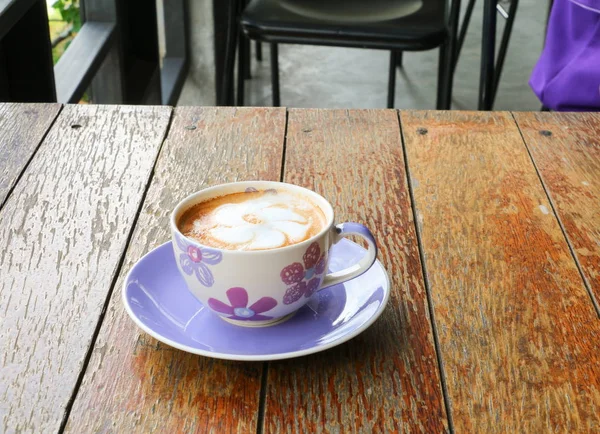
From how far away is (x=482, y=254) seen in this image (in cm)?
66

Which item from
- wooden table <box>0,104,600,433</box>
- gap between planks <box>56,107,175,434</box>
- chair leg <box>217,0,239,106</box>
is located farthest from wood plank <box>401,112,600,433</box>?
chair leg <box>217,0,239,106</box>

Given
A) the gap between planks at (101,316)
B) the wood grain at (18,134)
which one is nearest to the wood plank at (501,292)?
the gap between planks at (101,316)

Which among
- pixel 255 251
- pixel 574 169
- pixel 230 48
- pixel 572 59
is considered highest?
pixel 255 251

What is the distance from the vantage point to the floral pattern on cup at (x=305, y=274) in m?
0.51

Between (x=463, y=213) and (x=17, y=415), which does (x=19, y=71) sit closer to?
Result: (x=463, y=213)

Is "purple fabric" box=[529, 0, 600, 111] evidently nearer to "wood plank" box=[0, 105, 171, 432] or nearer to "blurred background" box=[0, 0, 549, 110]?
"blurred background" box=[0, 0, 549, 110]

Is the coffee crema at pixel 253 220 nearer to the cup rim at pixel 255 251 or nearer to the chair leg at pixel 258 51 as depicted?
the cup rim at pixel 255 251

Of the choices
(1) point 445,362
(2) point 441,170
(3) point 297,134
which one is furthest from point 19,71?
(1) point 445,362

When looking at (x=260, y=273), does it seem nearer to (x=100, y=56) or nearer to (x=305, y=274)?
(x=305, y=274)

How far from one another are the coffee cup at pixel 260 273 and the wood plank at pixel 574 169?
0.21 metres

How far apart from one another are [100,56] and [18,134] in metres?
1.06

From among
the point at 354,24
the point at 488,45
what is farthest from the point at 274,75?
the point at 488,45

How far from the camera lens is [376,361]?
1.73ft

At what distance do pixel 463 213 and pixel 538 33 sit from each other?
10.6 ft
